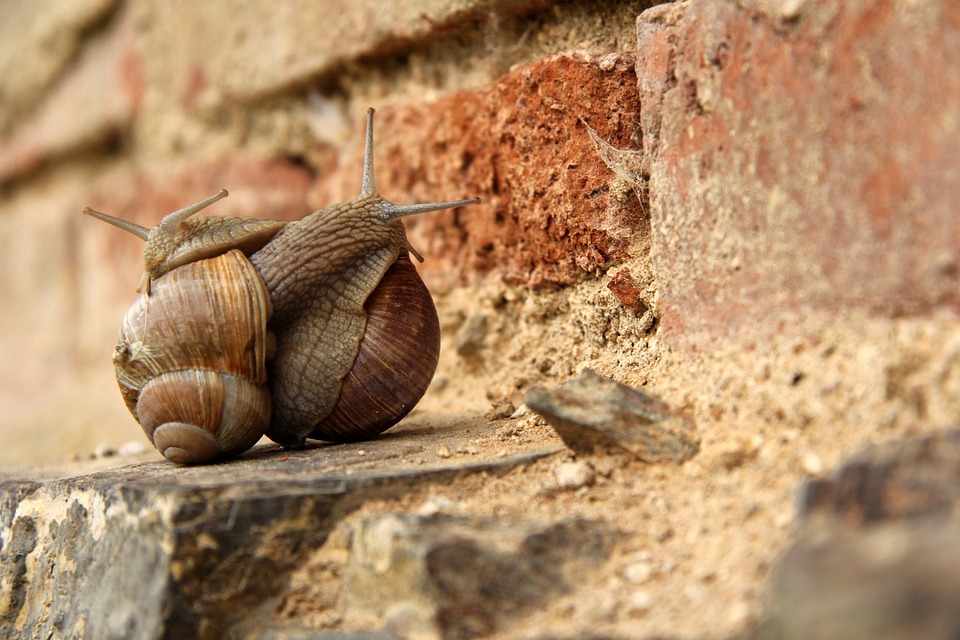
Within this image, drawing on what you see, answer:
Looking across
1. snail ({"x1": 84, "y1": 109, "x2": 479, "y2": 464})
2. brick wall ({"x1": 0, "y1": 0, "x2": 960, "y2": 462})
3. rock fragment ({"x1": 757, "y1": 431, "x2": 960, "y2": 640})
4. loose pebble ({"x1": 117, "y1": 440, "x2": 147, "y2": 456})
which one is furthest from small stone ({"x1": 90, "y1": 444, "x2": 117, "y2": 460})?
rock fragment ({"x1": 757, "y1": 431, "x2": 960, "y2": 640})

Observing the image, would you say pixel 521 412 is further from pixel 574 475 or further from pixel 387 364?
pixel 574 475

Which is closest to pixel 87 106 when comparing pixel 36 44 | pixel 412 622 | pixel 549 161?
pixel 36 44

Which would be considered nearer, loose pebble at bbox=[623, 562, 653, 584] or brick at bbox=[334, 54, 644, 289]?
loose pebble at bbox=[623, 562, 653, 584]

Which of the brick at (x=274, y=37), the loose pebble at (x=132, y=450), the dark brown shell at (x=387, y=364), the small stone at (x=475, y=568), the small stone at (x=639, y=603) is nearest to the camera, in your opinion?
the small stone at (x=639, y=603)

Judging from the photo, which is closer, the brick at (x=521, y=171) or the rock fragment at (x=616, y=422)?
the rock fragment at (x=616, y=422)

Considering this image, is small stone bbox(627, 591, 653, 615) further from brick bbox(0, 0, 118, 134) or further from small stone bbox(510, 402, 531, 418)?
brick bbox(0, 0, 118, 134)

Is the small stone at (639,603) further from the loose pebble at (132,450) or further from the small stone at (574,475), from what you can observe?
the loose pebble at (132,450)

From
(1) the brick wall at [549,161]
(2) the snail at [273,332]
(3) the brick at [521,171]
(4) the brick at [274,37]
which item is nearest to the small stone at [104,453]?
(1) the brick wall at [549,161]
